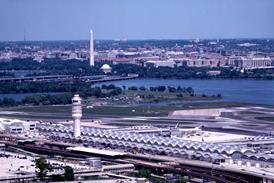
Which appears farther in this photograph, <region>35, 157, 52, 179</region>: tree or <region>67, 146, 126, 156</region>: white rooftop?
<region>67, 146, 126, 156</region>: white rooftop

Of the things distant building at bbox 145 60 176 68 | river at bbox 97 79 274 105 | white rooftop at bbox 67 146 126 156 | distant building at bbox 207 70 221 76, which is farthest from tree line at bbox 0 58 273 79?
white rooftop at bbox 67 146 126 156

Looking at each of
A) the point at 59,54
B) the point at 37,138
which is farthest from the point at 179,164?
the point at 59,54

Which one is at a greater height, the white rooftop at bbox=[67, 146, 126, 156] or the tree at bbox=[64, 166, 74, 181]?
the tree at bbox=[64, 166, 74, 181]

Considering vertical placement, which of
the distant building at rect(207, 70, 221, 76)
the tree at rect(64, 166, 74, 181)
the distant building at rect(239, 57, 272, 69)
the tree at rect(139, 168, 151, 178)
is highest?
the tree at rect(64, 166, 74, 181)

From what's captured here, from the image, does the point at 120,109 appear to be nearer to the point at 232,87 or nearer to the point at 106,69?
the point at 232,87

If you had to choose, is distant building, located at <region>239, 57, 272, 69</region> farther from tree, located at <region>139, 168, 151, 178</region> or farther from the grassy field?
tree, located at <region>139, 168, 151, 178</region>

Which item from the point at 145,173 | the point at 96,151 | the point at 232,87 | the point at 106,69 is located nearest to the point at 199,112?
the point at 96,151

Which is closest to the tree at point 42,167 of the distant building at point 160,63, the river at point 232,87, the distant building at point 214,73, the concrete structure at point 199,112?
the concrete structure at point 199,112

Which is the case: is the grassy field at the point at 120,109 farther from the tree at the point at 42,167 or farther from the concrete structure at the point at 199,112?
the tree at the point at 42,167

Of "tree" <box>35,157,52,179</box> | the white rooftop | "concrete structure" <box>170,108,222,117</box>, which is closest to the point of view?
"tree" <box>35,157,52,179</box>
